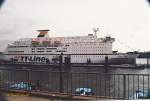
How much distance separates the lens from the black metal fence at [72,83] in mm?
4406

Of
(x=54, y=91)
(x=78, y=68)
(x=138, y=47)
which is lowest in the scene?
(x=54, y=91)

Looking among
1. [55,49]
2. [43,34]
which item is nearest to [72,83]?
[55,49]

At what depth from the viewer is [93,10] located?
3.83 meters

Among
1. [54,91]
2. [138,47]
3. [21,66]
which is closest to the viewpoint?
[138,47]

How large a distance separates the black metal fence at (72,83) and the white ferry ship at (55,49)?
10.5 inches

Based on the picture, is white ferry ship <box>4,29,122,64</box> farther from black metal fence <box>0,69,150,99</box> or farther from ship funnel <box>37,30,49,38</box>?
black metal fence <box>0,69,150,99</box>

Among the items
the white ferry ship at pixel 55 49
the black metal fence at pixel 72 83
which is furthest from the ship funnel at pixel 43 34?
the black metal fence at pixel 72 83

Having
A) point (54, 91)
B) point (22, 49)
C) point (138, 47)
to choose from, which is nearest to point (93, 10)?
point (138, 47)

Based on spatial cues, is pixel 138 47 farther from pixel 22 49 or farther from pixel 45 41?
pixel 22 49

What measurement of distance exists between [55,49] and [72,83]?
0.99 metres

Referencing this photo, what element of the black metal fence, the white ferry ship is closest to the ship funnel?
the white ferry ship

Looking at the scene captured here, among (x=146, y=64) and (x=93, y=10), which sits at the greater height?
(x=93, y=10)

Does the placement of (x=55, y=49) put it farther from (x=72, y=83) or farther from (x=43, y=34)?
(x=72, y=83)

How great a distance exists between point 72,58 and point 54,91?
1.17 m
